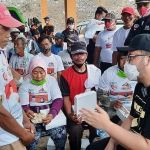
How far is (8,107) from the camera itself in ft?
6.66

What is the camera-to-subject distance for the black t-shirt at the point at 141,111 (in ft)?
6.04

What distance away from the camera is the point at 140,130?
1986 millimetres

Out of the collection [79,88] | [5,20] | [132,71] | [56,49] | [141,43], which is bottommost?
[79,88]

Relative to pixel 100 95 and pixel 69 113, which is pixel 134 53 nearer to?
pixel 100 95

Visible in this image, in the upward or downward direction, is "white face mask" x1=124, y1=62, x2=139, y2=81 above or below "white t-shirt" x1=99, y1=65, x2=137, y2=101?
above

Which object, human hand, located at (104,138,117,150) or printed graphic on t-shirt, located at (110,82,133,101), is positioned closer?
human hand, located at (104,138,117,150)

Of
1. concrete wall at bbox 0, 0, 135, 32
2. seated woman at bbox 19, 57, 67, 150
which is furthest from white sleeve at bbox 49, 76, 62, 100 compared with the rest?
concrete wall at bbox 0, 0, 135, 32

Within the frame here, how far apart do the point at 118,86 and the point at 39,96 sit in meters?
1.01

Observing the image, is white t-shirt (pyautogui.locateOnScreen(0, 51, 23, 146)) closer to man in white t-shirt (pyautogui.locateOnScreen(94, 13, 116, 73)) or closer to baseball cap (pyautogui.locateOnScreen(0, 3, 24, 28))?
baseball cap (pyautogui.locateOnScreen(0, 3, 24, 28))

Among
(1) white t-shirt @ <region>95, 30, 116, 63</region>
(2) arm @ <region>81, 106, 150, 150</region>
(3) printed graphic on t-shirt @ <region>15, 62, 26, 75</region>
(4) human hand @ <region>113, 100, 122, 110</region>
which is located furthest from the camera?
(1) white t-shirt @ <region>95, 30, 116, 63</region>

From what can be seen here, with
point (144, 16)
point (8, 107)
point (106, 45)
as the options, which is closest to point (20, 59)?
point (106, 45)

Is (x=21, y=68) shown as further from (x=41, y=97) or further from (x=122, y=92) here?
(x=122, y=92)

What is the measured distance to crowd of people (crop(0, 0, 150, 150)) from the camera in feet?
6.29

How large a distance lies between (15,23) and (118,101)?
1.67m
